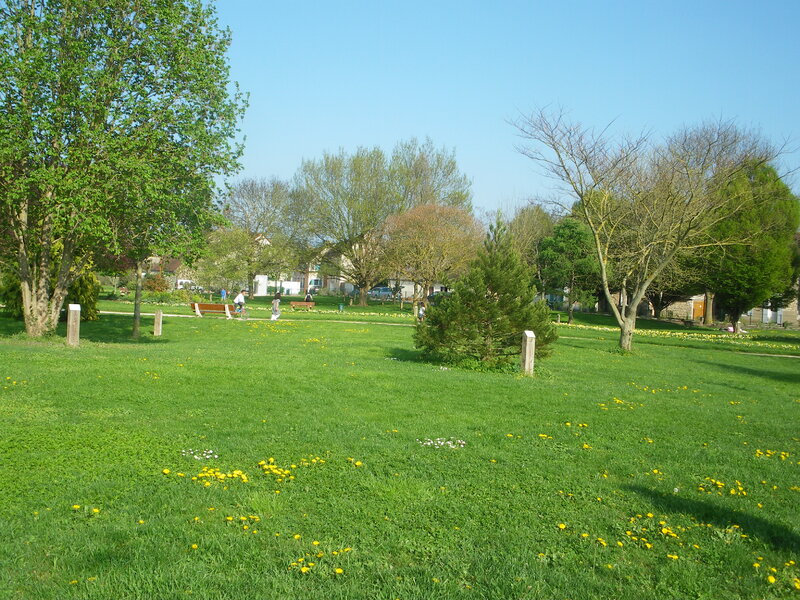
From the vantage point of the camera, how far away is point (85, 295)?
27.3 metres

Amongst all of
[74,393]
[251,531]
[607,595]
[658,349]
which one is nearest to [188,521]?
[251,531]

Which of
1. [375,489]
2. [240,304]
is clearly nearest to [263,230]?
[240,304]

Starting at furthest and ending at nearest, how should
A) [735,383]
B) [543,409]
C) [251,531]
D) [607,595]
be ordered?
[735,383] < [543,409] < [251,531] < [607,595]

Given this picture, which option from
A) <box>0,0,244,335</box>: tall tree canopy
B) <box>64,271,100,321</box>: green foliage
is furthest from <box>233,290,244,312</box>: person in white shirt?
<box>0,0,244,335</box>: tall tree canopy

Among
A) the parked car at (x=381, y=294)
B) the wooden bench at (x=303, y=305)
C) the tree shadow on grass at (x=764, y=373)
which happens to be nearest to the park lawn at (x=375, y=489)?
the tree shadow on grass at (x=764, y=373)

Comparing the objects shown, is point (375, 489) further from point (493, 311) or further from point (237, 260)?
point (237, 260)

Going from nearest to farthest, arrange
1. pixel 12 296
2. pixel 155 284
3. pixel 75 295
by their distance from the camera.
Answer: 1. pixel 12 296
2. pixel 75 295
3. pixel 155 284

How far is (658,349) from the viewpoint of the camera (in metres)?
27.5

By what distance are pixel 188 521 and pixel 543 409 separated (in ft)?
21.8

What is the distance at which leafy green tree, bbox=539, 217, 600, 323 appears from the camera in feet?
152

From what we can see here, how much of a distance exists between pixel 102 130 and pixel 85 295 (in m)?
11.7

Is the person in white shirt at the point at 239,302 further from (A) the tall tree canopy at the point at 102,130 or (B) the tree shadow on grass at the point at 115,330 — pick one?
(A) the tall tree canopy at the point at 102,130

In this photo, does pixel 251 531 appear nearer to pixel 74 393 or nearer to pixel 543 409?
pixel 74 393

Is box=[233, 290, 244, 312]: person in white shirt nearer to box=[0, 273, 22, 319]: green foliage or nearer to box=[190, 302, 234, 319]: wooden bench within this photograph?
box=[190, 302, 234, 319]: wooden bench
